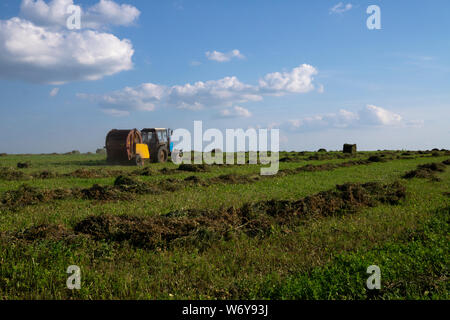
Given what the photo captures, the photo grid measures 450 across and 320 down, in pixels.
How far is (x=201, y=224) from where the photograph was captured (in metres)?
8.30

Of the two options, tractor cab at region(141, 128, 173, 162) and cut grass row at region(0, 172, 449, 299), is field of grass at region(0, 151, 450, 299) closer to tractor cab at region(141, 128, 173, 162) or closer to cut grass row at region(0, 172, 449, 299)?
cut grass row at region(0, 172, 449, 299)

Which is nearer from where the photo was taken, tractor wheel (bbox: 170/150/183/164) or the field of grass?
the field of grass

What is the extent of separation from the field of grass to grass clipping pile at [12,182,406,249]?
27mm

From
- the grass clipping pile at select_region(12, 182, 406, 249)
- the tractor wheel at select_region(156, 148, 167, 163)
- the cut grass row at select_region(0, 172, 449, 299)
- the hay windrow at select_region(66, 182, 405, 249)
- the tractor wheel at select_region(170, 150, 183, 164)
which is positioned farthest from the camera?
the tractor wheel at select_region(170, 150, 183, 164)

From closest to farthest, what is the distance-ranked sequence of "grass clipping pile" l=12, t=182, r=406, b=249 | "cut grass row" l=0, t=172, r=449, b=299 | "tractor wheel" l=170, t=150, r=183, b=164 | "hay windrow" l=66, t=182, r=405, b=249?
"cut grass row" l=0, t=172, r=449, b=299, "grass clipping pile" l=12, t=182, r=406, b=249, "hay windrow" l=66, t=182, r=405, b=249, "tractor wheel" l=170, t=150, r=183, b=164

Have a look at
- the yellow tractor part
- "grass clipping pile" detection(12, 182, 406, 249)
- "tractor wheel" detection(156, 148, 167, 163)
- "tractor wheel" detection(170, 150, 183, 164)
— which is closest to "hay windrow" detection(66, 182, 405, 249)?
"grass clipping pile" detection(12, 182, 406, 249)

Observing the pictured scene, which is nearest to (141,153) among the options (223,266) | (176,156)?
(176,156)

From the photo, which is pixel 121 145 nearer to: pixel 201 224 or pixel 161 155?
pixel 161 155

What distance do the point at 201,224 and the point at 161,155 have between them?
23826 millimetres

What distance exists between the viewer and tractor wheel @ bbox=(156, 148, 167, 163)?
3101 cm

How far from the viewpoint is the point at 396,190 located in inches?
510

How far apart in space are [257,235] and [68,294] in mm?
4015

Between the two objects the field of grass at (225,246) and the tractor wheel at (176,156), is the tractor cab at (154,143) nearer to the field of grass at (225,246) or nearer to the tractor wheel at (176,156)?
the tractor wheel at (176,156)
